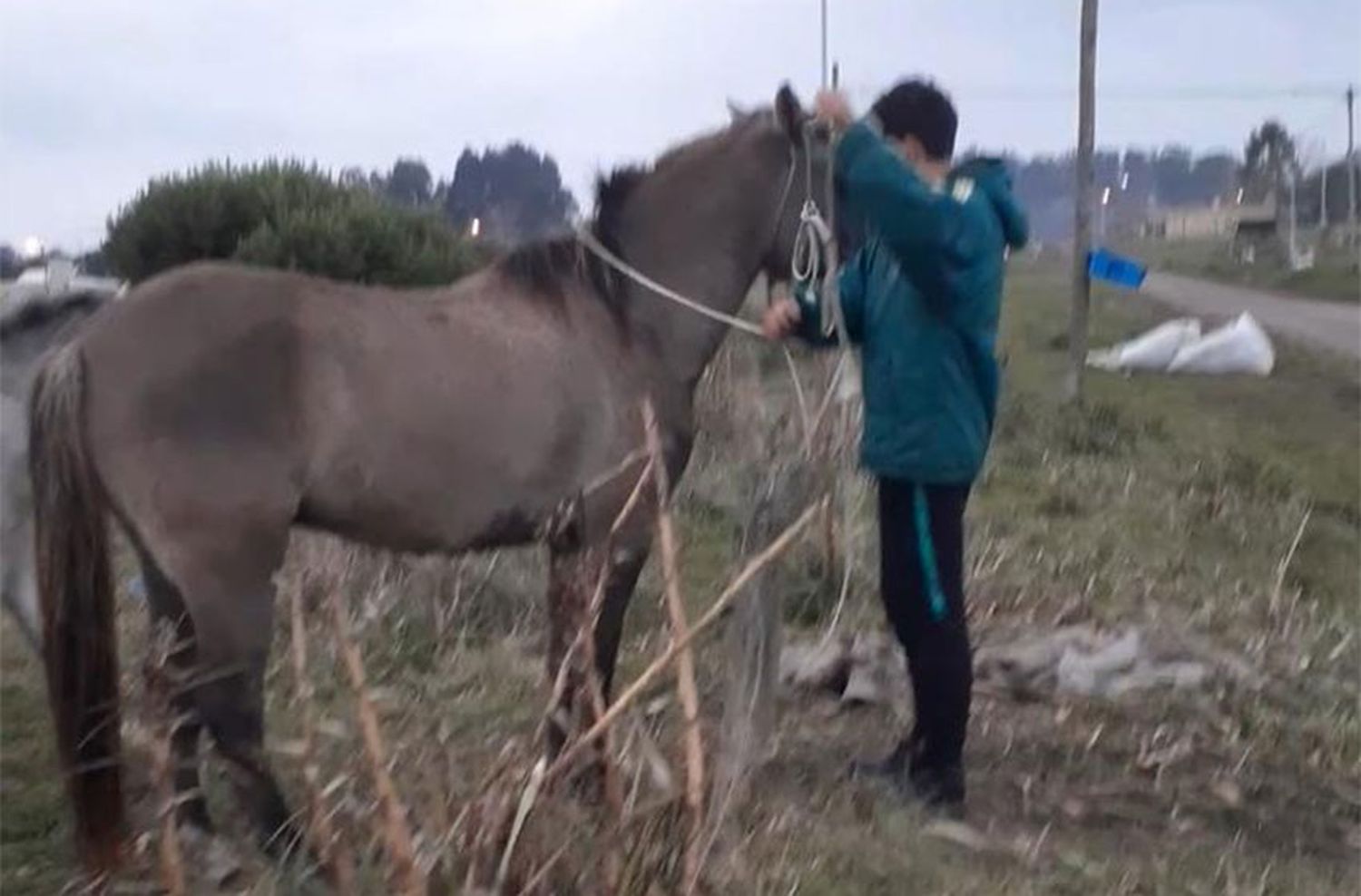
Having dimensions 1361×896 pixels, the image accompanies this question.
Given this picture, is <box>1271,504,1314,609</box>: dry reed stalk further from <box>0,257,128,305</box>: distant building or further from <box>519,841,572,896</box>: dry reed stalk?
<box>519,841,572,896</box>: dry reed stalk

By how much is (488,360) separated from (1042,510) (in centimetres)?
607

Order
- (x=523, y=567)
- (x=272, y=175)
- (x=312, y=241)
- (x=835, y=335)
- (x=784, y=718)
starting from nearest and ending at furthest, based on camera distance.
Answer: (x=835, y=335) → (x=784, y=718) → (x=523, y=567) → (x=312, y=241) → (x=272, y=175)

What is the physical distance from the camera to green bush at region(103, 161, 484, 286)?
35.5 feet

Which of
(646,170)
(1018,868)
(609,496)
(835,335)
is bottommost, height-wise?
(1018,868)

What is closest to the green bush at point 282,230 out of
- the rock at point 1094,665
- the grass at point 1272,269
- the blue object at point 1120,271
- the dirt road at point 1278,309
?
the blue object at point 1120,271

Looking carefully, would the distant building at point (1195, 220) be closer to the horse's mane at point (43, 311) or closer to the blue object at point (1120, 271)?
the blue object at point (1120, 271)

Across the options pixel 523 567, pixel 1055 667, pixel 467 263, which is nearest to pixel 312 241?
pixel 467 263

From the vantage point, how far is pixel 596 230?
586 cm

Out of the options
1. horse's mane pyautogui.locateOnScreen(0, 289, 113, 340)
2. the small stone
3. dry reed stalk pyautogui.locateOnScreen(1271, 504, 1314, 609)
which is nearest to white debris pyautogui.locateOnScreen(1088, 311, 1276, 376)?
dry reed stalk pyautogui.locateOnScreen(1271, 504, 1314, 609)

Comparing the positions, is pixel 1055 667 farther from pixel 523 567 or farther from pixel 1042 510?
pixel 1042 510

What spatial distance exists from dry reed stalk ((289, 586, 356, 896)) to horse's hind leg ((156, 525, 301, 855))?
0.60m

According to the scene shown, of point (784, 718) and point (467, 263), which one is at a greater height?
point (467, 263)

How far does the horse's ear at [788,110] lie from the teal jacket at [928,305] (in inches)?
8.2

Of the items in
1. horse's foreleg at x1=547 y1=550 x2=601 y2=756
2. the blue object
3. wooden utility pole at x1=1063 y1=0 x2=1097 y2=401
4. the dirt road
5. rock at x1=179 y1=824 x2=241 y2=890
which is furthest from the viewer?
the dirt road
